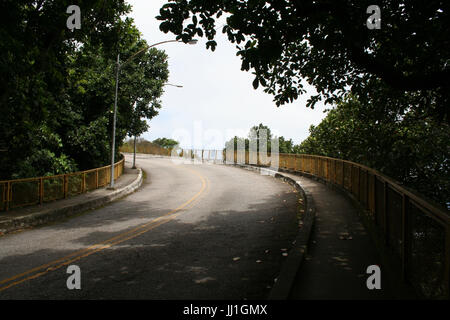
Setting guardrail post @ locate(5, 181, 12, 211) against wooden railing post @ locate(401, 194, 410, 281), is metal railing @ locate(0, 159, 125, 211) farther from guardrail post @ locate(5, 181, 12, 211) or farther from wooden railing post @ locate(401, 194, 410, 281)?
wooden railing post @ locate(401, 194, 410, 281)

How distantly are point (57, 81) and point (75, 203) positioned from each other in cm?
473

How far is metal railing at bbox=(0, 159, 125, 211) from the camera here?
11.1 meters

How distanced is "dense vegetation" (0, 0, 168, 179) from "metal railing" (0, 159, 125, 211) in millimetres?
1546

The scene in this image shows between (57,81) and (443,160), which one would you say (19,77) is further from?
(443,160)

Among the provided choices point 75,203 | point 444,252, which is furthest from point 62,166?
point 444,252

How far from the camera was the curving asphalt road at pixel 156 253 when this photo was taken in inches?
199

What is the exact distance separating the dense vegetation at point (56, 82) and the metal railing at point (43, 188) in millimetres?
1546

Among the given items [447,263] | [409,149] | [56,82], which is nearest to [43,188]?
[56,82]

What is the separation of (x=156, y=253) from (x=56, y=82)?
830 centimetres

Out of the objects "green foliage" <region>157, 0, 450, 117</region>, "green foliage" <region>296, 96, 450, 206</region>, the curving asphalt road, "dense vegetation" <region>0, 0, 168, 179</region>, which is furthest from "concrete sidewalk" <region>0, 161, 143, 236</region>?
"green foliage" <region>296, 96, 450, 206</region>

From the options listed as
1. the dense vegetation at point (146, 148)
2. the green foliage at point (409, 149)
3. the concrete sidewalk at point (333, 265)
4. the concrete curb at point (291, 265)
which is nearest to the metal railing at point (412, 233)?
the concrete sidewalk at point (333, 265)

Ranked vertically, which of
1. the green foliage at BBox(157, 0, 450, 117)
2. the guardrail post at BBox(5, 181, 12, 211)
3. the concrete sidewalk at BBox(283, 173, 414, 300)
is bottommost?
the concrete sidewalk at BBox(283, 173, 414, 300)

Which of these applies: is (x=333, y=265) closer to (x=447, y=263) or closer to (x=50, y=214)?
(x=447, y=263)

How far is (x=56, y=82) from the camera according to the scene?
11664 millimetres
